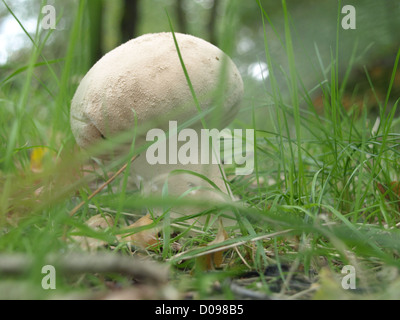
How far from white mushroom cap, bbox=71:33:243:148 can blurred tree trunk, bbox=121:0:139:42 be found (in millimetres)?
5210

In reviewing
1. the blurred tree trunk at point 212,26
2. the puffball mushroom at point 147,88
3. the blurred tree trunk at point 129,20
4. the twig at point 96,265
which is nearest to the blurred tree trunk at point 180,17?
the blurred tree trunk at point 212,26

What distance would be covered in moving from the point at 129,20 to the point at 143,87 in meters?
5.57

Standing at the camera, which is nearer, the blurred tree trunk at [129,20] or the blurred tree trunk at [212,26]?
the blurred tree trunk at [129,20]

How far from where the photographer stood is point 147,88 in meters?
1.13

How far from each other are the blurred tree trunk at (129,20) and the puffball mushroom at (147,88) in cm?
520

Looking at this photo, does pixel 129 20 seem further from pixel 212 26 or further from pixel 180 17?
pixel 212 26

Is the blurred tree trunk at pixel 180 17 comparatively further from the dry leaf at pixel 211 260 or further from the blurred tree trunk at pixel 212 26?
the dry leaf at pixel 211 260

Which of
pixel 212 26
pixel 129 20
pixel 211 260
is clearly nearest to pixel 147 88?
pixel 211 260

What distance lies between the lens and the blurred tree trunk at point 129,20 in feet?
20.0

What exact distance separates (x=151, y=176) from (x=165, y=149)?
133mm

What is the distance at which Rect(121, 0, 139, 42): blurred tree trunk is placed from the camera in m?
6.11

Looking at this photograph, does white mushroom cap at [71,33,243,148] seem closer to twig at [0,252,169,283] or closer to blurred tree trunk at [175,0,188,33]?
twig at [0,252,169,283]

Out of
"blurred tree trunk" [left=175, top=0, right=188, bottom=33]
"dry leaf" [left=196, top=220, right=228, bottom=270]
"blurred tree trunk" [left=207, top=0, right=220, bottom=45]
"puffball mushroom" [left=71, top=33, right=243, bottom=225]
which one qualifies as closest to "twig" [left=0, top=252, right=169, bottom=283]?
"dry leaf" [left=196, top=220, right=228, bottom=270]
